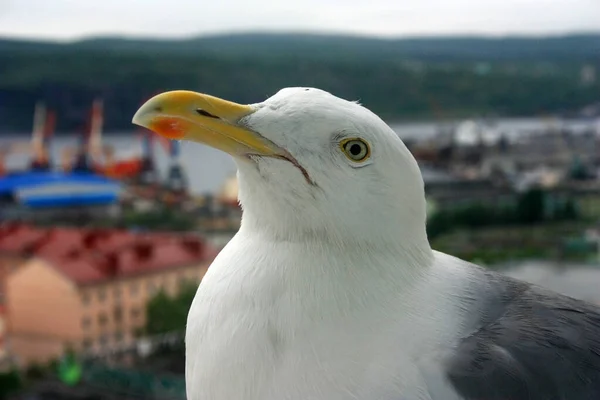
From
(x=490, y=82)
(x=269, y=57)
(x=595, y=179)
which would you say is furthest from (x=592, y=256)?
(x=269, y=57)

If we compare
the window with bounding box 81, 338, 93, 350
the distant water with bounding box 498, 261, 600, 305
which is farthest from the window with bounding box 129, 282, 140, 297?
the distant water with bounding box 498, 261, 600, 305

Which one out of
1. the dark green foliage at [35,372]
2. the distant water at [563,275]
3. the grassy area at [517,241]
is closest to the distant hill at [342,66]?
the grassy area at [517,241]

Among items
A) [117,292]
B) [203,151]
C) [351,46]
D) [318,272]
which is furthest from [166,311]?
[318,272]

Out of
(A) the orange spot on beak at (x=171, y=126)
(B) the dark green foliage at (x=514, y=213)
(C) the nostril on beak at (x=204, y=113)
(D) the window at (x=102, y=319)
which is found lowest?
(D) the window at (x=102, y=319)

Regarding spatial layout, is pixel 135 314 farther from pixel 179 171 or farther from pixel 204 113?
pixel 204 113

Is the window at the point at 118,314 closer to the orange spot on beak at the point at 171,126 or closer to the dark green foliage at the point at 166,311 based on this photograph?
the dark green foliage at the point at 166,311

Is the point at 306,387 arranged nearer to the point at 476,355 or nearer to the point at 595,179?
the point at 476,355

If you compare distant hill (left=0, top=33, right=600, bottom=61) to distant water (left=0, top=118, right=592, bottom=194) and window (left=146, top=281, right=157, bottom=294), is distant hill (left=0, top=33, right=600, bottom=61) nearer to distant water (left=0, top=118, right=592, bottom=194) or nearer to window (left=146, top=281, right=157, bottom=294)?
distant water (left=0, top=118, right=592, bottom=194)
